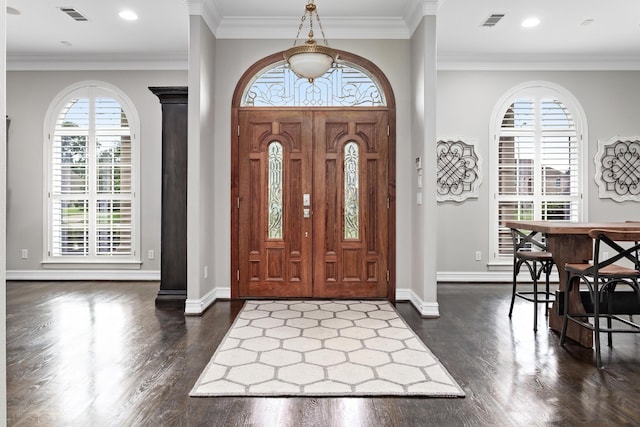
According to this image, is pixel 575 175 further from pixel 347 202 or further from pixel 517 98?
pixel 347 202

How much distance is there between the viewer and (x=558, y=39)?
532 cm

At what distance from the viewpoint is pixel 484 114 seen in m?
5.92

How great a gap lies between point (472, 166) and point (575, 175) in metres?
1.47

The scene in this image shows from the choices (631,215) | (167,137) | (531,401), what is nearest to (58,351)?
(167,137)

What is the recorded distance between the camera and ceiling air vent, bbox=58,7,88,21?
4617 mm

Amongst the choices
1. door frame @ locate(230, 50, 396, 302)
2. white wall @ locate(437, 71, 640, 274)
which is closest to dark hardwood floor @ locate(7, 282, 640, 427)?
door frame @ locate(230, 50, 396, 302)

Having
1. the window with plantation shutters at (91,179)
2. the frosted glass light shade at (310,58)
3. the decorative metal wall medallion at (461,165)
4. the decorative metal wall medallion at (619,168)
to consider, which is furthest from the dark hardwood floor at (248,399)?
the decorative metal wall medallion at (619,168)

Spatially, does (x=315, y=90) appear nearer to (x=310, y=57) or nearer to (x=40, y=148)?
(x=310, y=57)

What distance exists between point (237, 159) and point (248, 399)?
3056 mm

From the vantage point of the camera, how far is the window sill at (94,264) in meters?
6.07

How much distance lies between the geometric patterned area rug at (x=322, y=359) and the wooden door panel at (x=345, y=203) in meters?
0.67

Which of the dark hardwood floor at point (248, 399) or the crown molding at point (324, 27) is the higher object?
the crown molding at point (324, 27)

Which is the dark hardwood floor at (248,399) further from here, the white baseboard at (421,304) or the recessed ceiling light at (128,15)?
the recessed ceiling light at (128,15)

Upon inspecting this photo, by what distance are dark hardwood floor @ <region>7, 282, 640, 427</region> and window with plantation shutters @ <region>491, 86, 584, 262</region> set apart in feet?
6.58
